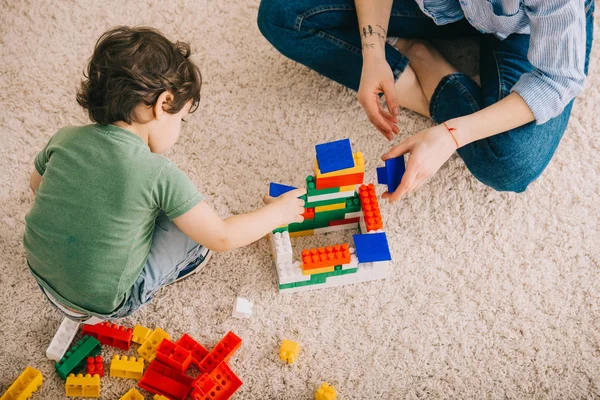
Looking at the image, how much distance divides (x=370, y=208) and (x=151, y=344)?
1.73ft

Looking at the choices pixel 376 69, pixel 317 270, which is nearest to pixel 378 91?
pixel 376 69

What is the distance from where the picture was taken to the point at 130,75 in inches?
34.7

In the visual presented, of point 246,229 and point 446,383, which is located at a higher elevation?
point 246,229

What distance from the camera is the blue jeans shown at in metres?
1.14

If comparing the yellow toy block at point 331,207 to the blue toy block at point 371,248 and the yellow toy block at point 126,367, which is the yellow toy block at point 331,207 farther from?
the yellow toy block at point 126,367

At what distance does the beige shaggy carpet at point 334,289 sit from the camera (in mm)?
1119

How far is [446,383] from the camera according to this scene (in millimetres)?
1106

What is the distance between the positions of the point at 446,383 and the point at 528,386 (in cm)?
17

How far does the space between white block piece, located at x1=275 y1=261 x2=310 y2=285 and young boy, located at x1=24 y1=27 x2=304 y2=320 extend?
18cm

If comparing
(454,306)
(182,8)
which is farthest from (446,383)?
(182,8)

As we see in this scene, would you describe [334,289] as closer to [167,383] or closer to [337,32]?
[167,383]

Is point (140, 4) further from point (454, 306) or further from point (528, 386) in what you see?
point (528, 386)

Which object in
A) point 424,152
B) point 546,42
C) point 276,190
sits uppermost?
point 546,42

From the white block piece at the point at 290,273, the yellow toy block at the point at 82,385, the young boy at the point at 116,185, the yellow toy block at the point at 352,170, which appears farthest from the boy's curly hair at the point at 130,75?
the yellow toy block at the point at 82,385
